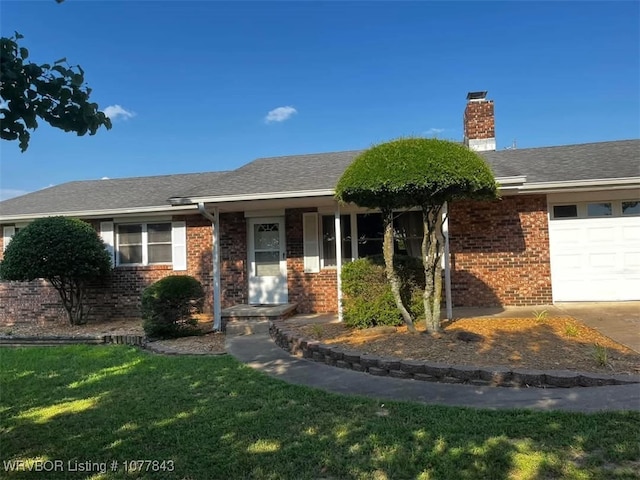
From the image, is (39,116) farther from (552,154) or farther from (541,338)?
(552,154)

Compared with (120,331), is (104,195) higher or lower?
higher

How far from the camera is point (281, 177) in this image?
1009cm

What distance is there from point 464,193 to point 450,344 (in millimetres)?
2115

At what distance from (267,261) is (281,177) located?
212 cm

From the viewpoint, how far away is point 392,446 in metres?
3.36

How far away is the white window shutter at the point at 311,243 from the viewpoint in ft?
34.5

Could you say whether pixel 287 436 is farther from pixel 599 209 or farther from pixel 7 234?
pixel 7 234

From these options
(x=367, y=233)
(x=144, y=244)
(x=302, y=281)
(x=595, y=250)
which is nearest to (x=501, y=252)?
(x=595, y=250)

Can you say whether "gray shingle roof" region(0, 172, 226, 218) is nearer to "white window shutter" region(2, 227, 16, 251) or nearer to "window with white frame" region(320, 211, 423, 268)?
"white window shutter" region(2, 227, 16, 251)

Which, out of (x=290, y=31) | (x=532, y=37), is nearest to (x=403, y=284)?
(x=532, y=37)

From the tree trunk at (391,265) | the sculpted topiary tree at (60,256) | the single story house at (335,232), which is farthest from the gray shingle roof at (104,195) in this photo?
the tree trunk at (391,265)

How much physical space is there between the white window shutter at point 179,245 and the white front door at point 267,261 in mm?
1735

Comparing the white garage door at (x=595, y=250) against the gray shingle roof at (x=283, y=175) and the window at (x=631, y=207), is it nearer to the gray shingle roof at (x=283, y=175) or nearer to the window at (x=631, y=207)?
the window at (x=631, y=207)

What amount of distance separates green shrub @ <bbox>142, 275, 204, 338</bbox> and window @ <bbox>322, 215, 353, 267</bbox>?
3202 millimetres
